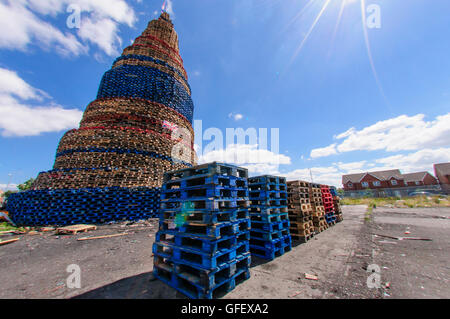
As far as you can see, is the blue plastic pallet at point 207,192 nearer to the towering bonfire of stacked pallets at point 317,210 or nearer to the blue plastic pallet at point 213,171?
the blue plastic pallet at point 213,171

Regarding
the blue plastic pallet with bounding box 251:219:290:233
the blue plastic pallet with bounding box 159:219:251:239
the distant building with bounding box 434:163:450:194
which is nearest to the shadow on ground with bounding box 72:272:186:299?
the blue plastic pallet with bounding box 159:219:251:239

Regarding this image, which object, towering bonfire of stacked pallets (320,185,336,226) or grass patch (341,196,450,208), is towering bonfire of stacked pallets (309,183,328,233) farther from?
grass patch (341,196,450,208)

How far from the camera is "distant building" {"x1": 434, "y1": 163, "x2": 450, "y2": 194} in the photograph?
1588 inches

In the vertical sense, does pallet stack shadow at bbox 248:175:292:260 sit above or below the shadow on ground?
above

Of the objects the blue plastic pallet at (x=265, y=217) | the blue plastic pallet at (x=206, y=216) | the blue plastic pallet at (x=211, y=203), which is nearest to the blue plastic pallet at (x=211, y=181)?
the blue plastic pallet at (x=211, y=203)

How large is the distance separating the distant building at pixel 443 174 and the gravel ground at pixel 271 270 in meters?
59.1

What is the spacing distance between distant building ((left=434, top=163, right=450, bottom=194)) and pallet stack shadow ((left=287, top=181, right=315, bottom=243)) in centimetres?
6056

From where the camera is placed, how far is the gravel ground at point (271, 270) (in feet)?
8.90

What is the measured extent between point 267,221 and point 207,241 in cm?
232

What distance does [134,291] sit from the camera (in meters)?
2.77
